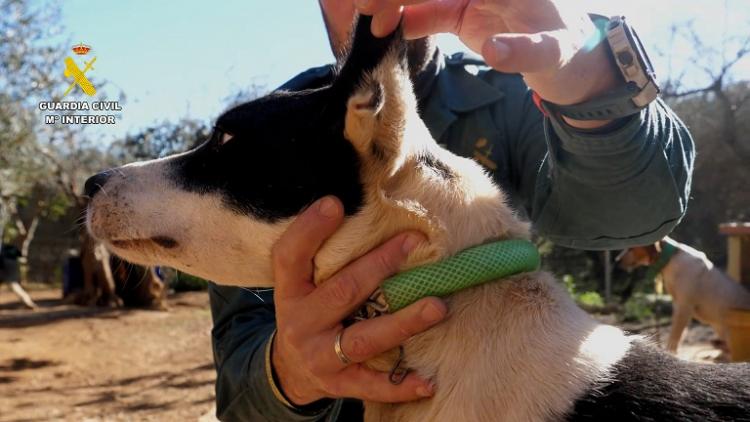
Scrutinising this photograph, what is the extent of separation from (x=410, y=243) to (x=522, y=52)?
598 mm

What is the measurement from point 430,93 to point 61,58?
13832mm

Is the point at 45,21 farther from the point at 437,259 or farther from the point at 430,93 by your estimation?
the point at 437,259

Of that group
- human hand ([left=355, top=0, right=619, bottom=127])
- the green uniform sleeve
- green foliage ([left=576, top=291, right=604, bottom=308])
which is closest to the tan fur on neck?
human hand ([left=355, top=0, right=619, bottom=127])

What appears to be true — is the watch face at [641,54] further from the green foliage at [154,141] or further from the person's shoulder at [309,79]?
the green foliage at [154,141]

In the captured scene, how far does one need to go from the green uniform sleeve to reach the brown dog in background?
24.0 feet

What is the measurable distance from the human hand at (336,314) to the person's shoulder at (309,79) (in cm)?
91

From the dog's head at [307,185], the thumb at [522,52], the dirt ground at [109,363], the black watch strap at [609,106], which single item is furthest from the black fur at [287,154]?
the dirt ground at [109,363]

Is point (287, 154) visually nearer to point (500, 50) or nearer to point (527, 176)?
point (500, 50)

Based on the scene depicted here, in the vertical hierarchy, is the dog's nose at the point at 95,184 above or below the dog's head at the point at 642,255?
above

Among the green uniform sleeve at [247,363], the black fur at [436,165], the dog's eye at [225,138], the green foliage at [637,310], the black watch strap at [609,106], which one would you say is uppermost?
the black watch strap at [609,106]

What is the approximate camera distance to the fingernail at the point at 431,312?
5.64 feet

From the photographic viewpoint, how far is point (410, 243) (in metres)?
1.82

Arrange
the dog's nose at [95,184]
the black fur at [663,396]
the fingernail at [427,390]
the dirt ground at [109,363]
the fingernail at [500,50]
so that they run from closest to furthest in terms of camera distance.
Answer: the fingernail at [500,50] → the black fur at [663,396] → the fingernail at [427,390] → the dog's nose at [95,184] → the dirt ground at [109,363]

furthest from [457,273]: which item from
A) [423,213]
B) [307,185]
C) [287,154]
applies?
[287,154]
